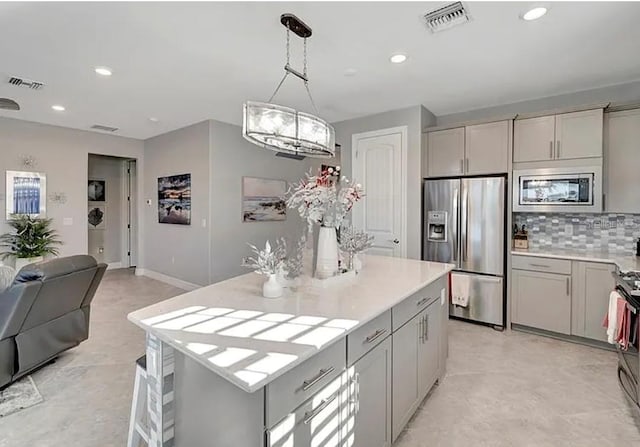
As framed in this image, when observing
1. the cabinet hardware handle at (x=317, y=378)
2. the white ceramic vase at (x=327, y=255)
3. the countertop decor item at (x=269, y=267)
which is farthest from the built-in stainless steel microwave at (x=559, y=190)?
the cabinet hardware handle at (x=317, y=378)

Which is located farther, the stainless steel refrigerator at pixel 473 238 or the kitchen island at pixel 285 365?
the stainless steel refrigerator at pixel 473 238

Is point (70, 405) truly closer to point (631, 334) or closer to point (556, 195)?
point (631, 334)

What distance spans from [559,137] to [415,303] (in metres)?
2.82

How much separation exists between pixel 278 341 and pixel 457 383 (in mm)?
2022

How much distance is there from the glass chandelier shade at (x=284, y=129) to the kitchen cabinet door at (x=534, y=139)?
2.52 metres

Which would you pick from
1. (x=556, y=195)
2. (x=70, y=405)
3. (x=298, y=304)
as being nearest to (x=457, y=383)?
(x=298, y=304)

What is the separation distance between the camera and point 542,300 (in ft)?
11.5

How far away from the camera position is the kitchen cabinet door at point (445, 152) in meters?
4.01

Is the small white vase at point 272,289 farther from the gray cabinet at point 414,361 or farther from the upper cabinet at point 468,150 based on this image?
the upper cabinet at point 468,150

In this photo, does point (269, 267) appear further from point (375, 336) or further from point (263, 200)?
point (263, 200)

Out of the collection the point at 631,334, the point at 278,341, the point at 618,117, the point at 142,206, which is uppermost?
the point at 618,117

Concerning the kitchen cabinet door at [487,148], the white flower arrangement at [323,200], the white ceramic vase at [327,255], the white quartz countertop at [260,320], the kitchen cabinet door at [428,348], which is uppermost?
the kitchen cabinet door at [487,148]

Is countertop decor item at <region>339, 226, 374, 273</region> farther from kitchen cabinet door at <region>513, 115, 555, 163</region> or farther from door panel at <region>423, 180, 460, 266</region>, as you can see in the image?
kitchen cabinet door at <region>513, 115, 555, 163</region>

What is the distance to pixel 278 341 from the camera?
3.99ft
